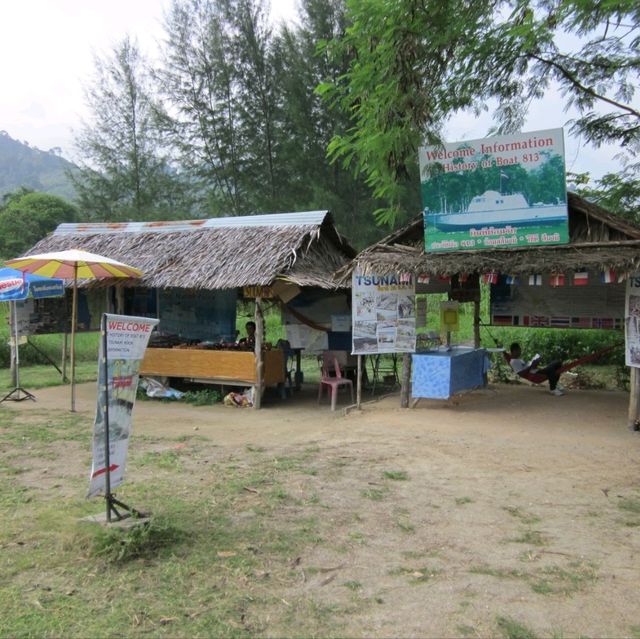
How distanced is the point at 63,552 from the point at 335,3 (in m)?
17.8

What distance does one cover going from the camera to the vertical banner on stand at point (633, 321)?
741cm

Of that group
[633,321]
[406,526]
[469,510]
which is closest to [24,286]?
[406,526]

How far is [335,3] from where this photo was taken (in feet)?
59.6

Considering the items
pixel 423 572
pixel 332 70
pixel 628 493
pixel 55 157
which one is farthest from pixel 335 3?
pixel 55 157

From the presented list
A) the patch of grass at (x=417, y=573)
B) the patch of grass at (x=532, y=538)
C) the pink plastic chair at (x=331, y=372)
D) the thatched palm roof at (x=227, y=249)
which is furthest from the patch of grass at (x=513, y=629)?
the pink plastic chair at (x=331, y=372)

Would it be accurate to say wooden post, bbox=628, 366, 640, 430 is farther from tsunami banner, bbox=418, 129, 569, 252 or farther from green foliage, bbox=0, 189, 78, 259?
green foliage, bbox=0, 189, 78, 259

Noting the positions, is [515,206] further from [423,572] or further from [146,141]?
[146,141]

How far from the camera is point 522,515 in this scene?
4738 mm

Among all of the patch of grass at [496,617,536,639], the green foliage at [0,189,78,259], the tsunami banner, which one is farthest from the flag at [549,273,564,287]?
the green foliage at [0,189,78,259]

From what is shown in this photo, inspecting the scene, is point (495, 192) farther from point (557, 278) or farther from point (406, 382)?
point (406, 382)

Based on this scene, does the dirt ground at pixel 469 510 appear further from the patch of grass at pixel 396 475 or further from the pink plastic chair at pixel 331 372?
the pink plastic chair at pixel 331 372

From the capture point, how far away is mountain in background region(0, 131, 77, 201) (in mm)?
71750

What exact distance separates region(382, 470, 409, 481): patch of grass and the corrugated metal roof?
231 inches

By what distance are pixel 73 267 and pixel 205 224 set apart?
3.24 m
